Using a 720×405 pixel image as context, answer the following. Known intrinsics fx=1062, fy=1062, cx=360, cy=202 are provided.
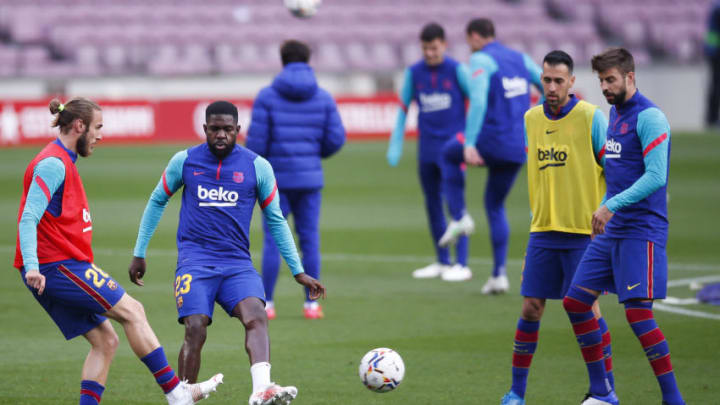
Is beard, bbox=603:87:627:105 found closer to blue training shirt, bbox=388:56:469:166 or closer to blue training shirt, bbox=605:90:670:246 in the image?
blue training shirt, bbox=605:90:670:246

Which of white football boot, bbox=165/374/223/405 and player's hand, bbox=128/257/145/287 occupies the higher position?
player's hand, bbox=128/257/145/287

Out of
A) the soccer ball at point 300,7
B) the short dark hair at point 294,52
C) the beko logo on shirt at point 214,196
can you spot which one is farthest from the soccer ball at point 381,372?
the soccer ball at point 300,7

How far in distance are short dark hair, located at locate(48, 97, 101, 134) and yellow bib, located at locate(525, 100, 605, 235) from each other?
2.51 meters

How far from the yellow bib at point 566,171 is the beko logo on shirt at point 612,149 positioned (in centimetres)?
23

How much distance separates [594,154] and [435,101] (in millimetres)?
4551

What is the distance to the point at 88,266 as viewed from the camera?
5316 mm

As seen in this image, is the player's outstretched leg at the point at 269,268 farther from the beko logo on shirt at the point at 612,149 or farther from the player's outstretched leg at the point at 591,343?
the beko logo on shirt at the point at 612,149

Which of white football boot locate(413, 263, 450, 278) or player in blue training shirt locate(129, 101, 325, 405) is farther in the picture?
white football boot locate(413, 263, 450, 278)

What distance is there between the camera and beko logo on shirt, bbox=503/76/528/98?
991 centimetres

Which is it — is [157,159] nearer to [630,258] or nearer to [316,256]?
[316,256]

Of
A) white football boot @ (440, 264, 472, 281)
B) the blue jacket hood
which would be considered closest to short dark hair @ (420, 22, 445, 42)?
the blue jacket hood

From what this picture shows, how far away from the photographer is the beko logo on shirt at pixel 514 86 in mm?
9906

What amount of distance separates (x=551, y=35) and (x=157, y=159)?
1628 cm

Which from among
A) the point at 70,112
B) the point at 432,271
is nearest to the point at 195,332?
the point at 70,112
